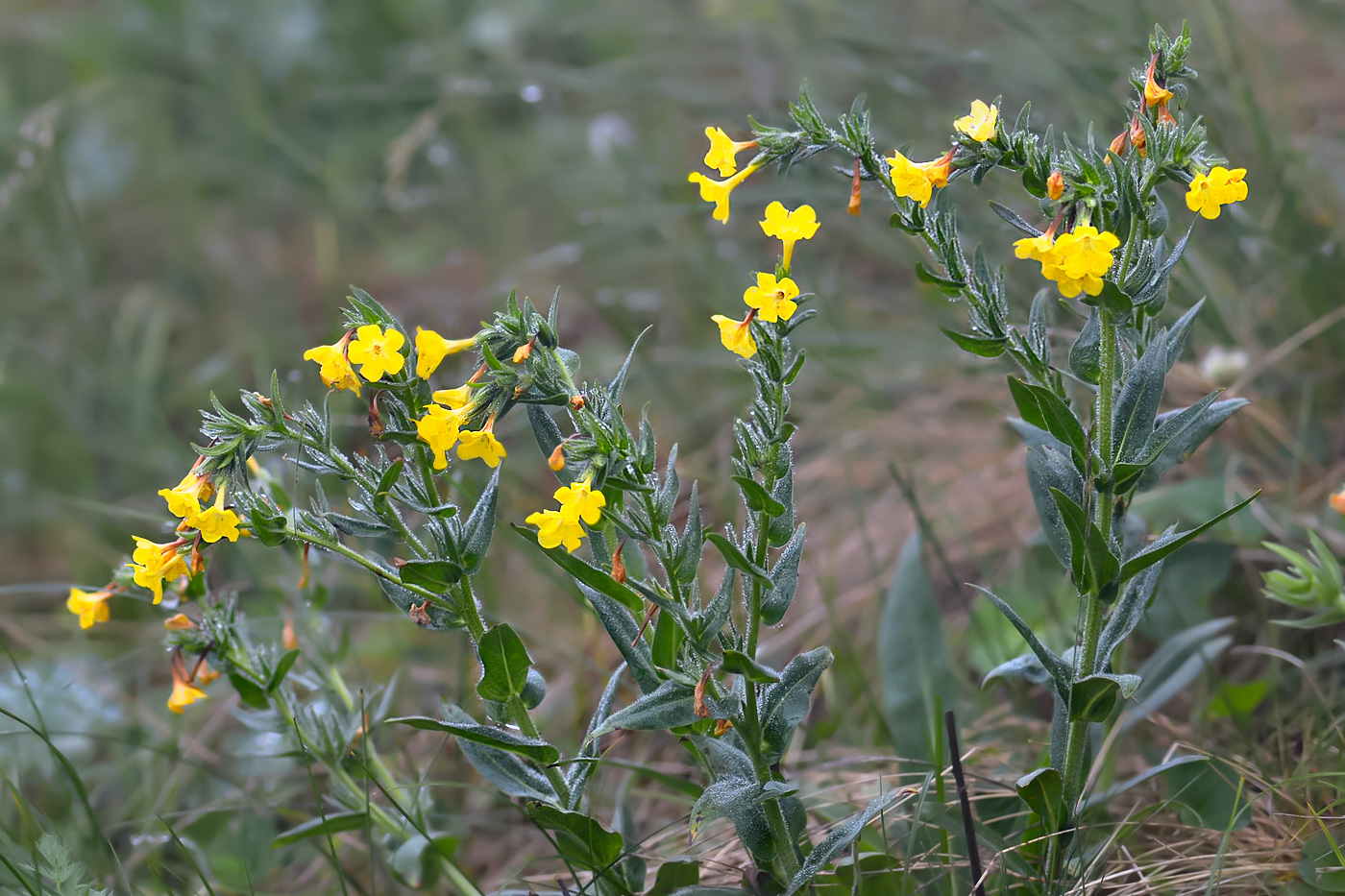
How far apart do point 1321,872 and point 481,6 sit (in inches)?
185

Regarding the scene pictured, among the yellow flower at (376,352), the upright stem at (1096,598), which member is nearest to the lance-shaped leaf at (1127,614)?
the upright stem at (1096,598)

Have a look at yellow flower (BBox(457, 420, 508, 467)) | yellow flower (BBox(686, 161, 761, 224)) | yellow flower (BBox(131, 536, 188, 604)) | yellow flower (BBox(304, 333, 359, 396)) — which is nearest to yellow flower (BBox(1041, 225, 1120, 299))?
yellow flower (BBox(686, 161, 761, 224))

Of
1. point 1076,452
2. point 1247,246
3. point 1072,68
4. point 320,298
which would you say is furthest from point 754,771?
point 320,298

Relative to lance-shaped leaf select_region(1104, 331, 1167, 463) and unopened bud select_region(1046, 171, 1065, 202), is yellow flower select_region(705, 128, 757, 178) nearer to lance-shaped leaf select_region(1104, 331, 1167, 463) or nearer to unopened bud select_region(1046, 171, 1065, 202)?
unopened bud select_region(1046, 171, 1065, 202)

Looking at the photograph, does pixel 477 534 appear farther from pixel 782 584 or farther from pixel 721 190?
pixel 721 190

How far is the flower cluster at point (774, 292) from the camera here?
1.16 meters

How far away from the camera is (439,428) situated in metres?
1.15

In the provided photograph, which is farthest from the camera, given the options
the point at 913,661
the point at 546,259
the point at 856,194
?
the point at 546,259

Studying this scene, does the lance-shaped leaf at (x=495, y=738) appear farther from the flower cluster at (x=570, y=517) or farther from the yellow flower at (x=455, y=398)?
the yellow flower at (x=455, y=398)

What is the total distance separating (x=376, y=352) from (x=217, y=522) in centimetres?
27

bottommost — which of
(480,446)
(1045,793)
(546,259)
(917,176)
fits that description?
(1045,793)

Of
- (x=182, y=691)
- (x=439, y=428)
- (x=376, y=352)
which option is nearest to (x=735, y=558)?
(x=439, y=428)

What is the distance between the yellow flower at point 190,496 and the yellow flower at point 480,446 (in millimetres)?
304

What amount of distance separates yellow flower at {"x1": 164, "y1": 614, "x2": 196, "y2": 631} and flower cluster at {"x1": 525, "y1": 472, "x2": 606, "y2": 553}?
0.70 m
